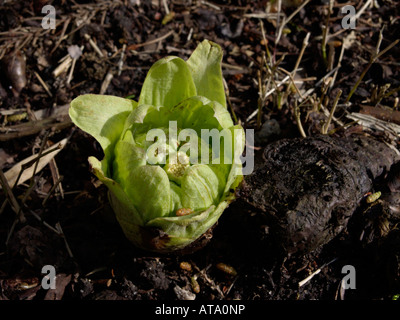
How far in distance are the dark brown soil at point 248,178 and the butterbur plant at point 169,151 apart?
0.42 m

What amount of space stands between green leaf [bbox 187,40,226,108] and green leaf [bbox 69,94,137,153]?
1.57 ft

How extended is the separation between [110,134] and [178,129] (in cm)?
39

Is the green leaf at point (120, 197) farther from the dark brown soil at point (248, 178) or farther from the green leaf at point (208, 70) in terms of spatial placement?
the green leaf at point (208, 70)

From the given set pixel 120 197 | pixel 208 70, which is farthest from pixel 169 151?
pixel 208 70

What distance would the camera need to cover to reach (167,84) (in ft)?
8.14

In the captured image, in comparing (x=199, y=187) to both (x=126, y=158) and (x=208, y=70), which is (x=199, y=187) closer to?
(x=126, y=158)

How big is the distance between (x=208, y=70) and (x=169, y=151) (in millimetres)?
582

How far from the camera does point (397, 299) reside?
2.45m

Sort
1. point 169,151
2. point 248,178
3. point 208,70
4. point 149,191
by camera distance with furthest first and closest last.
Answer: point 248,178, point 208,70, point 169,151, point 149,191

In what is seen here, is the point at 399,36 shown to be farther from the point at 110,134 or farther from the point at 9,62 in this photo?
the point at 9,62

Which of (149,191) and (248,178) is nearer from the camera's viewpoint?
(149,191)

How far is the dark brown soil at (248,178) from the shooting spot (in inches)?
99.1

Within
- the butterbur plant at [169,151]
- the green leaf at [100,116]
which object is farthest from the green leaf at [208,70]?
the green leaf at [100,116]
